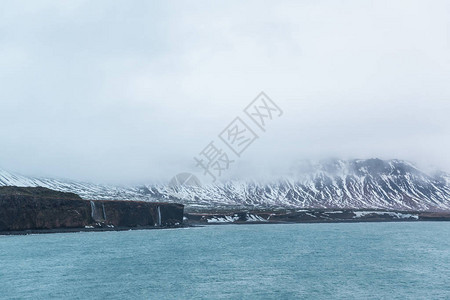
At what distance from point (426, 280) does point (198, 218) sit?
130 m

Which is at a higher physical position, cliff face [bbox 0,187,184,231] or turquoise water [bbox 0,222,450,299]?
cliff face [bbox 0,187,184,231]

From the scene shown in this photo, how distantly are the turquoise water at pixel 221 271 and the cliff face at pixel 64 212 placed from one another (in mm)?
17928

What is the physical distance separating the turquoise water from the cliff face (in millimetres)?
17928

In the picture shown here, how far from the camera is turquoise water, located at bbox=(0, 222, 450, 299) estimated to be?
150 feet

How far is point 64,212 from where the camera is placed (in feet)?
381

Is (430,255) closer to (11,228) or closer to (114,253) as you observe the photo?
(114,253)

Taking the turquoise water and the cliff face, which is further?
the cliff face

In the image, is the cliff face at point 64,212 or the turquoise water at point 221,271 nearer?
the turquoise water at point 221,271

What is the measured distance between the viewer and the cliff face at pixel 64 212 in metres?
106

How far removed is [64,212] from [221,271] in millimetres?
71725

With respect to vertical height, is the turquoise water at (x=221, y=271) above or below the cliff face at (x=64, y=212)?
below

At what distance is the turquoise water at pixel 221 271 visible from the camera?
45.7 meters

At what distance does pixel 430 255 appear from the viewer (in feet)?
245

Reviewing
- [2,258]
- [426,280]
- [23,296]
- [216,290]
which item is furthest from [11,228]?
[426,280]
